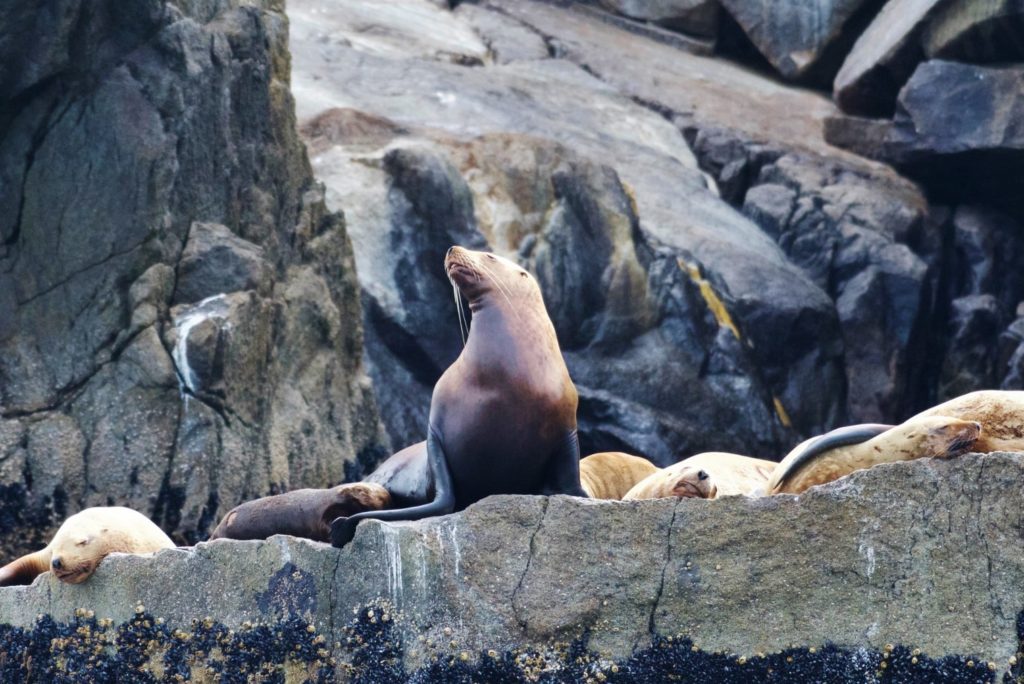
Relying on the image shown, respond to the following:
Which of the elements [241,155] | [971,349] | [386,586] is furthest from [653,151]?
[386,586]

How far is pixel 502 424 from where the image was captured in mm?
6609

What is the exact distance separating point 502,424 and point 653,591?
1217 mm

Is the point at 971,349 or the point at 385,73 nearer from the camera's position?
the point at 971,349

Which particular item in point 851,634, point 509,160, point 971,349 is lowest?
point 971,349

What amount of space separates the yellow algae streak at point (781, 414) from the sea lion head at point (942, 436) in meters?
7.90

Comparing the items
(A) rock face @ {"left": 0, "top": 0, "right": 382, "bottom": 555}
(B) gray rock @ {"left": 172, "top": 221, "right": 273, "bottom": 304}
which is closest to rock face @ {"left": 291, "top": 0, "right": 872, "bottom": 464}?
(A) rock face @ {"left": 0, "top": 0, "right": 382, "bottom": 555}

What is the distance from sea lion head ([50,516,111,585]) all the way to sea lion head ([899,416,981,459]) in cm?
339

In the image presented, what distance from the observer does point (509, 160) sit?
555 inches

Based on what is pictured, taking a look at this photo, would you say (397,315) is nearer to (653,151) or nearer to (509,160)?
(509,160)

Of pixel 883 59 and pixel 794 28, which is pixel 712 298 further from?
pixel 794 28

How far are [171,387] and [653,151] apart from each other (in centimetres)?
811

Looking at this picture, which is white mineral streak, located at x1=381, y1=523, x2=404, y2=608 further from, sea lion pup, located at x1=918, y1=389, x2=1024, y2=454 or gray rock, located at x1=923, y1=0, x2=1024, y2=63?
gray rock, located at x1=923, y1=0, x2=1024, y2=63

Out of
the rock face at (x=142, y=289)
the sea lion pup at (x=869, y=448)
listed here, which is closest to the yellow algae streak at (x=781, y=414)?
the rock face at (x=142, y=289)

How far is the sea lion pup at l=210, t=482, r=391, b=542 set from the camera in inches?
270
